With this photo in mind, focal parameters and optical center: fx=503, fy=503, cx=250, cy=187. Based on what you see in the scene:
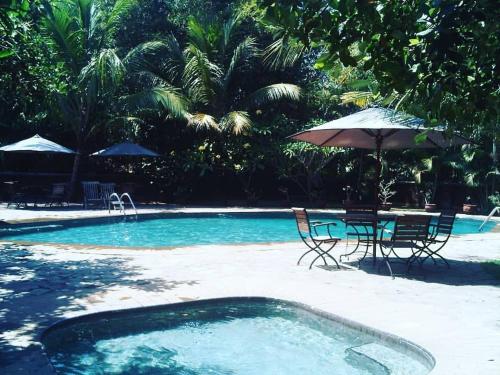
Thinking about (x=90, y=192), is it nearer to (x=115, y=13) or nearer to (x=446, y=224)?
(x=115, y=13)

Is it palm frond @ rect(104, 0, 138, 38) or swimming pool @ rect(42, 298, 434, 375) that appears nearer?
swimming pool @ rect(42, 298, 434, 375)

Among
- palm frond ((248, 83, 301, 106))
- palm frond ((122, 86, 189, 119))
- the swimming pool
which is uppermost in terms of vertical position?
palm frond ((248, 83, 301, 106))

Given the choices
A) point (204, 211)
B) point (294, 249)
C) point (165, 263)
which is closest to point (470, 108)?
point (165, 263)

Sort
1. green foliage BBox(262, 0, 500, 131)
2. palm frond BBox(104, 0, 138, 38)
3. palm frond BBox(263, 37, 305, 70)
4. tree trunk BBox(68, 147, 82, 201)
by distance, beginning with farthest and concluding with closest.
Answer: palm frond BBox(263, 37, 305, 70)
palm frond BBox(104, 0, 138, 38)
tree trunk BBox(68, 147, 82, 201)
green foliage BBox(262, 0, 500, 131)

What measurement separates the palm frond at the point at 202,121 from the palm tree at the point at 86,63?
28.1 inches

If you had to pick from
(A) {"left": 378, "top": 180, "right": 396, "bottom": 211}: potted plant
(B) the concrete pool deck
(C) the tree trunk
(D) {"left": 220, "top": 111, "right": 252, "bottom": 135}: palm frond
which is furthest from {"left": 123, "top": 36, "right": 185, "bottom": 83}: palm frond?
(B) the concrete pool deck

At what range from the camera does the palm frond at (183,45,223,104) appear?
19359 millimetres

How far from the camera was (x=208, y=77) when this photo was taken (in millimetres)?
19547

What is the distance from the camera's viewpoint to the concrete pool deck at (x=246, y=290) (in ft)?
14.2

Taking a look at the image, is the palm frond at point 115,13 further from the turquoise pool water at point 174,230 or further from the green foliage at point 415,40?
the green foliage at point 415,40

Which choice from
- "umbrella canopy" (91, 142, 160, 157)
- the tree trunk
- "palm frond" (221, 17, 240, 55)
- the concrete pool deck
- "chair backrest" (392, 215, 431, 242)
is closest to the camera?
the concrete pool deck

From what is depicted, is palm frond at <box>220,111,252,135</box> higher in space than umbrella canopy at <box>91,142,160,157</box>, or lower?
higher

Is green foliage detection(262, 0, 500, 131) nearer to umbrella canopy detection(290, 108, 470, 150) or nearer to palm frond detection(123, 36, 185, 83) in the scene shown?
umbrella canopy detection(290, 108, 470, 150)

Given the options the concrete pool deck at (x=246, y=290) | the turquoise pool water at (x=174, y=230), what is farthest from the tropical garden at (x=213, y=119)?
the concrete pool deck at (x=246, y=290)
